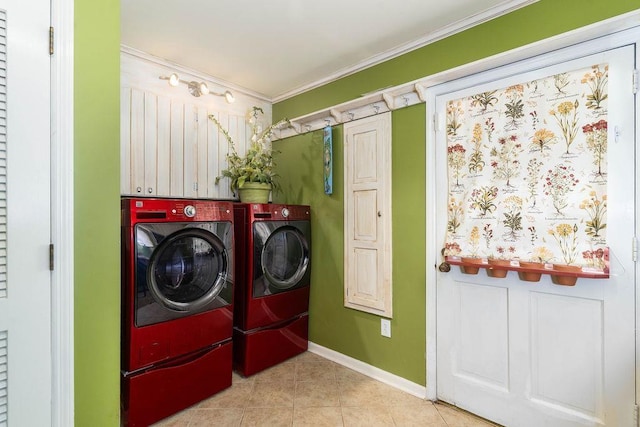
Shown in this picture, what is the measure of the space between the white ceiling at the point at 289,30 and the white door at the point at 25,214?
38.9 inches

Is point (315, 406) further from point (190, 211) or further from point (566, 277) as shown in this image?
point (566, 277)

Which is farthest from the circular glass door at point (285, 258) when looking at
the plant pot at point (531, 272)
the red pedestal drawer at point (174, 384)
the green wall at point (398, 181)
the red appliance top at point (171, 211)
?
the plant pot at point (531, 272)

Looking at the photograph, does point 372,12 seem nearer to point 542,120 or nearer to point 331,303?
point 542,120

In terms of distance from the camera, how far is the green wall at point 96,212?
1.09 meters

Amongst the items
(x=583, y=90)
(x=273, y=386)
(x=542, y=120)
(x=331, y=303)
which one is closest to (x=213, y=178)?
(x=331, y=303)

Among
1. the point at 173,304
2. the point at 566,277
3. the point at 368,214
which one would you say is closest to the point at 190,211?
the point at 173,304

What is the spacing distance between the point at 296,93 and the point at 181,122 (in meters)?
1.09

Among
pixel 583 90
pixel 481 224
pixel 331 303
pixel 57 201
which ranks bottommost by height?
pixel 331 303

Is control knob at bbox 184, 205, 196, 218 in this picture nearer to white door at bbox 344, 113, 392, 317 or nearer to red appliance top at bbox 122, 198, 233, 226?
red appliance top at bbox 122, 198, 233, 226

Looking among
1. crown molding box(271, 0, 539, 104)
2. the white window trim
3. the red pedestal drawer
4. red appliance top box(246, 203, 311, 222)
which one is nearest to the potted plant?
red appliance top box(246, 203, 311, 222)

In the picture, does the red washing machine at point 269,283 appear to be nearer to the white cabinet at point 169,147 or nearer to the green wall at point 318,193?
the green wall at point 318,193

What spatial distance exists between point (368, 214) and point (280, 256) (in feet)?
2.60

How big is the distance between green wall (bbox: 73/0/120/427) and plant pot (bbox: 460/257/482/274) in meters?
1.83

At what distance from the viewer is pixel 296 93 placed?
114 inches
